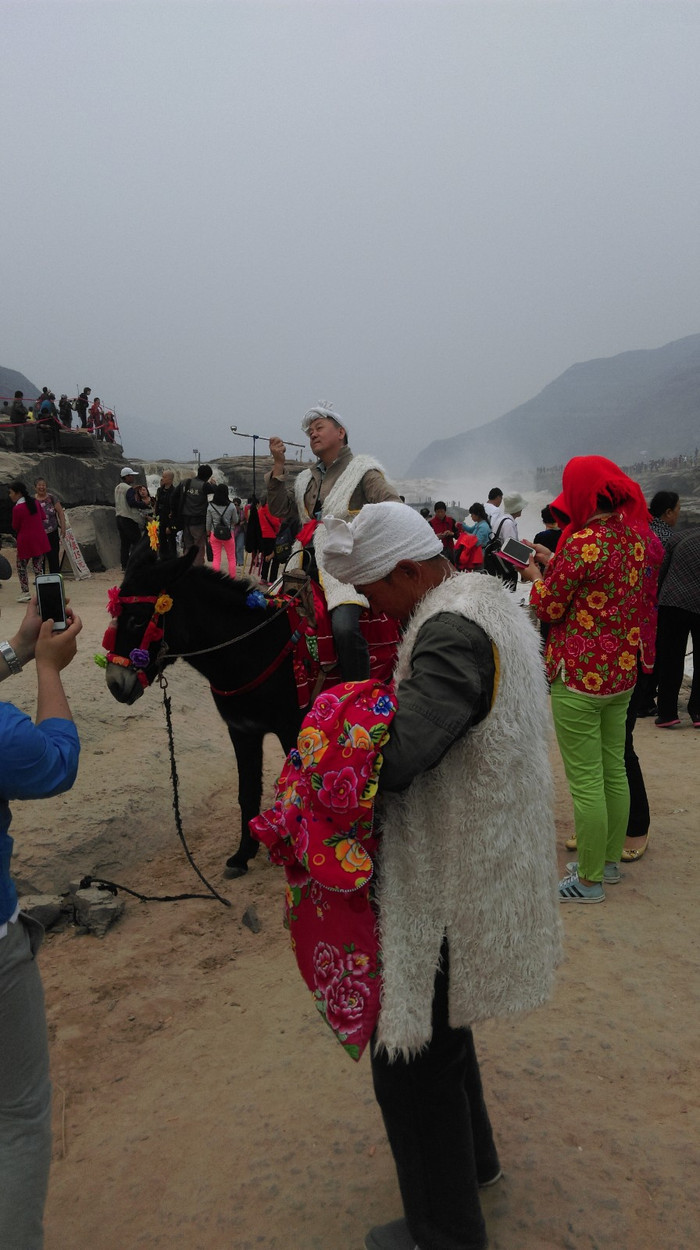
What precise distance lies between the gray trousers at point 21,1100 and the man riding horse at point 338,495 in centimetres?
257

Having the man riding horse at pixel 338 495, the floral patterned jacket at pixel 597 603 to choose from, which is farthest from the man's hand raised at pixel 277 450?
the floral patterned jacket at pixel 597 603

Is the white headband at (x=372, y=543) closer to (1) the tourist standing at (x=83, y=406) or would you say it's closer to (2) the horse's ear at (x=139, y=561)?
(2) the horse's ear at (x=139, y=561)

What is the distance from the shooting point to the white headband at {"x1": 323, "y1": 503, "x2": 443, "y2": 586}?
1.73 m

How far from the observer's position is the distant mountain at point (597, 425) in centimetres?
12194

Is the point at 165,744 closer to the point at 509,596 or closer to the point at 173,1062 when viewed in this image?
the point at 173,1062

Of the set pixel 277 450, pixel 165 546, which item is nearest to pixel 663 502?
pixel 277 450

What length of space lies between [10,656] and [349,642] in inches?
95.1

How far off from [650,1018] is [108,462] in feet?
68.5

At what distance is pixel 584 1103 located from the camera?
8.67ft

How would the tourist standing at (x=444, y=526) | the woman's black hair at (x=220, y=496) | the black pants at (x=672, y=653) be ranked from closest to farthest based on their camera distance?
the black pants at (x=672, y=653) → the woman's black hair at (x=220, y=496) → the tourist standing at (x=444, y=526)

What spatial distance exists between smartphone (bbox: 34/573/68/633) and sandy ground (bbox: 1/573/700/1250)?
1.88 meters

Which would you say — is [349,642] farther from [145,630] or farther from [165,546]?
[165,546]

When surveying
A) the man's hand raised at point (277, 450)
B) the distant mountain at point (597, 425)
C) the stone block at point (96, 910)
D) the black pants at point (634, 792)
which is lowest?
the stone block at point (96, 910)

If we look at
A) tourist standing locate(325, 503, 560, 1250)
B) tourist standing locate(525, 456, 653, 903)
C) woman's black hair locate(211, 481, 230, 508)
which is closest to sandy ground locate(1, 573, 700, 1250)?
tourist standing locate(325, 503, 560, 1250)
